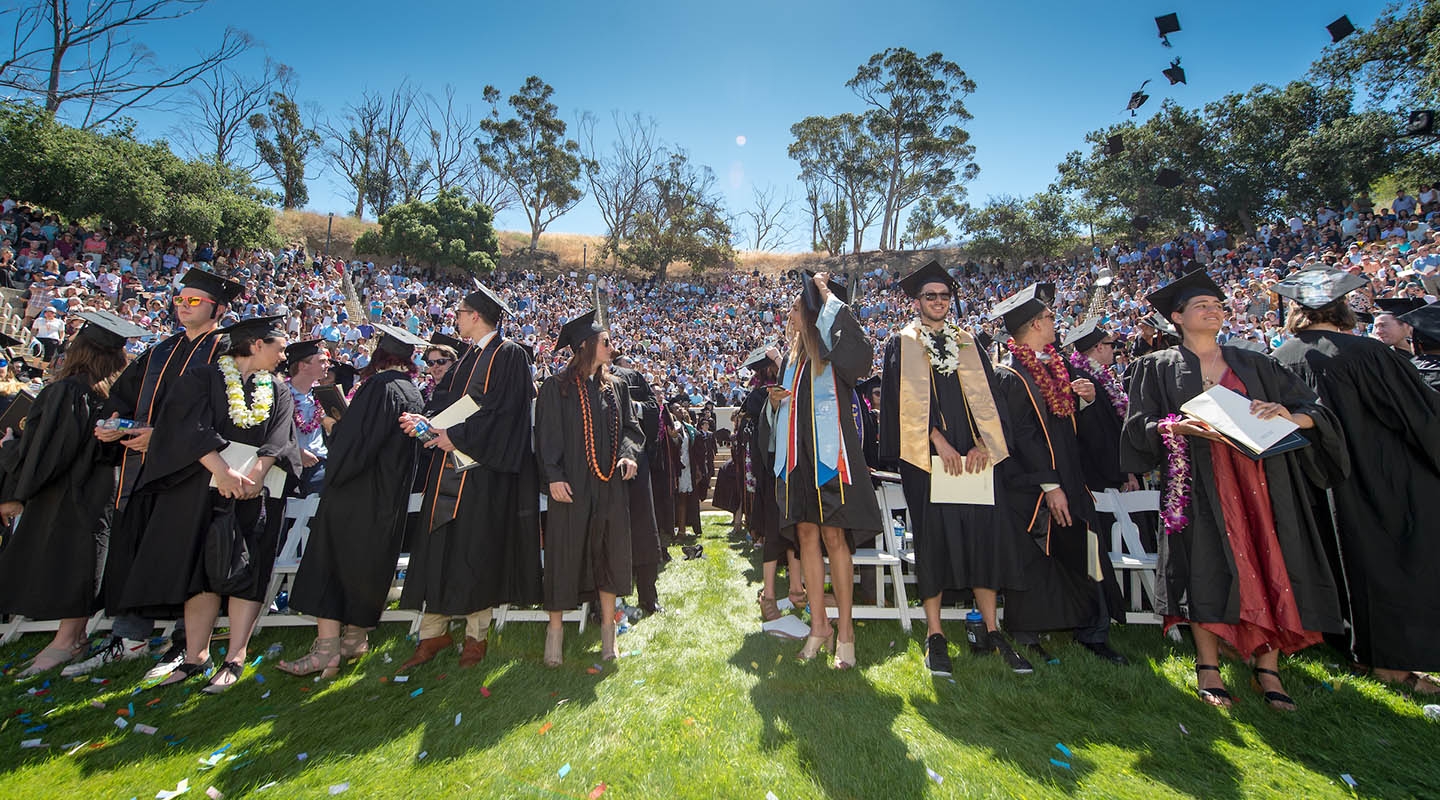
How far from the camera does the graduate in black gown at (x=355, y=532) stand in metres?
3.89

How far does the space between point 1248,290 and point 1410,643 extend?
18.7 meters

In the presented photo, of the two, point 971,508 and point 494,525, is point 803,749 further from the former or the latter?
point 494,525

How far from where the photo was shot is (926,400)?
3.98 m

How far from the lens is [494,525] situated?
413cm

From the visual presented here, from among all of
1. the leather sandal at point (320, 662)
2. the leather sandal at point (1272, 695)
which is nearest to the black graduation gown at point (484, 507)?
the leather sandal at point (320, 662)

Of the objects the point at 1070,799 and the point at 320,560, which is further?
the point at 320,560

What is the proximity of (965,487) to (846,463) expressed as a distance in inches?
29.9

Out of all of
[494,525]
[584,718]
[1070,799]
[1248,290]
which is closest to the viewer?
[1070,799]

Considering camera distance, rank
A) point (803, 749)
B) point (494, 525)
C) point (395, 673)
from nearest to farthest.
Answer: point (803, 749) < point (395, 673) < point (494, 525)

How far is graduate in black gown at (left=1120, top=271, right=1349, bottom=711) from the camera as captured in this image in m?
3.20

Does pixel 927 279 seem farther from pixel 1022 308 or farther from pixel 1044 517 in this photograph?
pixel 1044 517

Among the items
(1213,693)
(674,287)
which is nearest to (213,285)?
(1213,693)

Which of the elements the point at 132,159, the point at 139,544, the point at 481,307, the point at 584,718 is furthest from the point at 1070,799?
the point at 132,159

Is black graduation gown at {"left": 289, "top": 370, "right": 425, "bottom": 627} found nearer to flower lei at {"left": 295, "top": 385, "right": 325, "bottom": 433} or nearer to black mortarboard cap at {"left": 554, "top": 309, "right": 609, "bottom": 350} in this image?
black mortarboard cap at {"left": 554, "top": 309, "right": 609, "bottom": 350}
